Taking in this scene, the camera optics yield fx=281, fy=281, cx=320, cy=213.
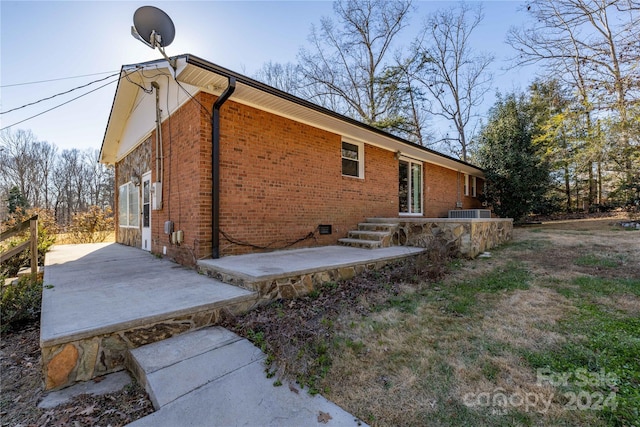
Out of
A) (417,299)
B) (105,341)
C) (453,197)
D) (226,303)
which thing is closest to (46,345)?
(105,341)

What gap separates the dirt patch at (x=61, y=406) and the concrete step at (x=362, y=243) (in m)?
5.06

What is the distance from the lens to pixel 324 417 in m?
1.76

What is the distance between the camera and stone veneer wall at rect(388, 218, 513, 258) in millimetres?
6164

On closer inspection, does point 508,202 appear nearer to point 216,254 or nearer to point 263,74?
point 216,254

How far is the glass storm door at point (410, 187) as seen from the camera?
964 cm

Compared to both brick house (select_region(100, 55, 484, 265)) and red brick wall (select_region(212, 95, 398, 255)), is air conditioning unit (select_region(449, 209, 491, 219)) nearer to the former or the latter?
brick house (select_region(100, 55, 484, 265))

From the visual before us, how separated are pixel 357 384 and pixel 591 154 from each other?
37.4 feet

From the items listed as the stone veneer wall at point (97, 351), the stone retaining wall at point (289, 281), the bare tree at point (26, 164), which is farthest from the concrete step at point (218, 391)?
the bare tree at point (26, 164)

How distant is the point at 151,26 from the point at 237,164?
2.50 metres

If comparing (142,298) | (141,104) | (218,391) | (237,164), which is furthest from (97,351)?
(141,104)

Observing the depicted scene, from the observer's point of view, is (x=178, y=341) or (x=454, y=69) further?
(x=454, y=69)

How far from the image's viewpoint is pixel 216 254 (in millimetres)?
4906

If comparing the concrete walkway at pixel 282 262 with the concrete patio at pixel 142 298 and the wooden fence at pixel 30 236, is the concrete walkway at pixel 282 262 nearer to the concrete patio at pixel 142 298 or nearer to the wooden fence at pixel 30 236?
the concrete patio at pixel 142 298

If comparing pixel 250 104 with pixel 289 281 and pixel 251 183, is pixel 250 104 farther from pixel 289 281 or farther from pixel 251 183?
pixel 289 281
